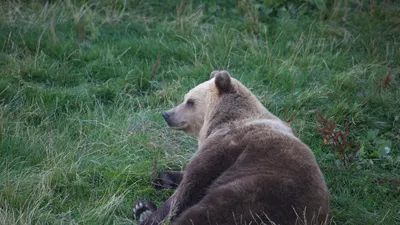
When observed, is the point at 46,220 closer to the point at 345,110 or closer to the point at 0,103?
the point at 0,103

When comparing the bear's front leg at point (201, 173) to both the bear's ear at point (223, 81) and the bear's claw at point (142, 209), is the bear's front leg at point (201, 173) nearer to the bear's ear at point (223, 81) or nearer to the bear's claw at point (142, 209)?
the bear's claw at point (142, 209)

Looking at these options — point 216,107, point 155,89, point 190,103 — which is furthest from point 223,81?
point 155,89

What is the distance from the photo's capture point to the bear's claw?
4.66 meters

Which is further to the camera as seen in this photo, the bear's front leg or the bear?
the bear's front leg

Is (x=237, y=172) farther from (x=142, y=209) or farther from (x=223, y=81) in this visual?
(x=223, y=81)

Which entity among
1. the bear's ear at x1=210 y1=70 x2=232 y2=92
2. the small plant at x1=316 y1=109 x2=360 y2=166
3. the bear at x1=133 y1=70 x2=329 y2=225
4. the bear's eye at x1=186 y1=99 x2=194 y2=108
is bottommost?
the small plant at x1=316 y1=109 x2=360 y2=166

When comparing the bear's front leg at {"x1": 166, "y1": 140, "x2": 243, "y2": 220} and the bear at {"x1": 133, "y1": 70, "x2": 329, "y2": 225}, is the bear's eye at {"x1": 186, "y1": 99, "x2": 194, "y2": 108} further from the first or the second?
the bear's front leg at {"x1": 166, "y1": 140, "x2": 243, "y2": 220}

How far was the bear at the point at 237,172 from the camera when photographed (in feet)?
12.3

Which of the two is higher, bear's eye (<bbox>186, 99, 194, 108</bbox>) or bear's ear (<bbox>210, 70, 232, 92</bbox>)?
bear's ear (<bbox>210, 70, 232, 92</bbox>)

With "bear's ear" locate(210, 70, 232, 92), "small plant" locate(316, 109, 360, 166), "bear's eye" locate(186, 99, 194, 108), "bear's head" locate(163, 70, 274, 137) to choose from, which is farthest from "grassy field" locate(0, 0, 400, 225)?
"bear's ear" locate(210, 70, 232, 92)

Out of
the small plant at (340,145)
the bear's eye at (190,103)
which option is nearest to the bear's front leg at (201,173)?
the bear's eye at (190,103)

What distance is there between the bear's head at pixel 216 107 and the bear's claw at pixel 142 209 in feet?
2.98

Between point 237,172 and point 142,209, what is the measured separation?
1.06 meters

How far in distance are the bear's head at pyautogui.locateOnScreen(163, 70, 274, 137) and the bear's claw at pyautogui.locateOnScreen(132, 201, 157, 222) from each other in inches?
35.7
